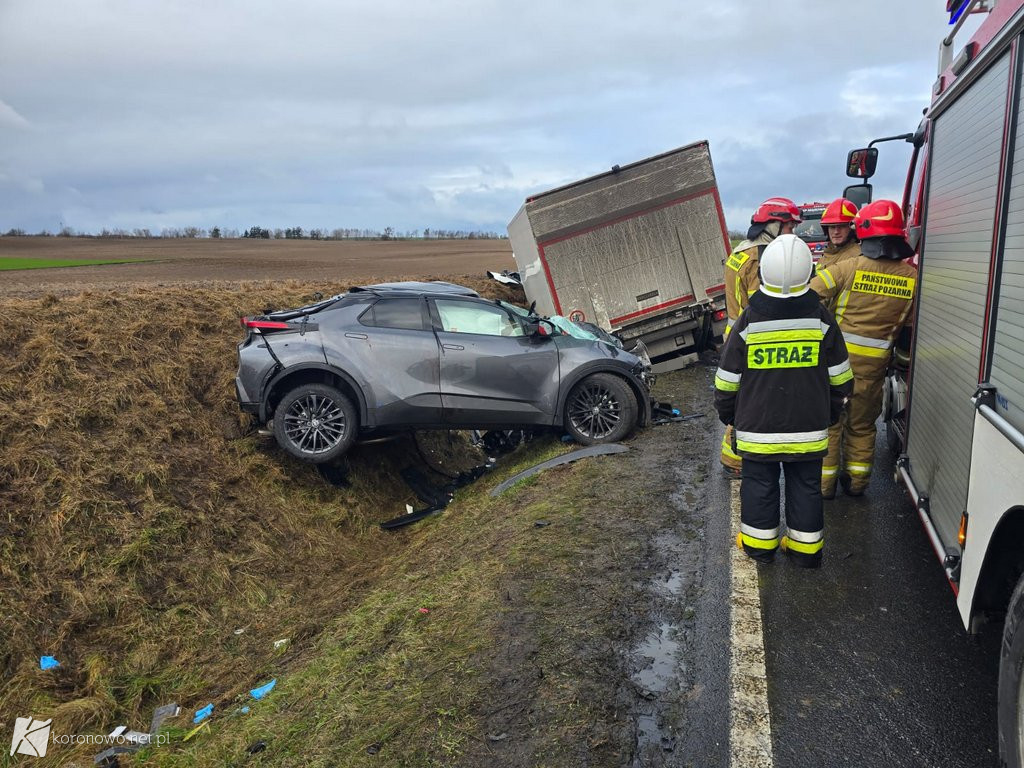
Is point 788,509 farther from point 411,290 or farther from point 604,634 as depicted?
point 411,290

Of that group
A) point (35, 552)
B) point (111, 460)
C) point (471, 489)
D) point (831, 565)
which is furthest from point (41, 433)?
point (831, 565)

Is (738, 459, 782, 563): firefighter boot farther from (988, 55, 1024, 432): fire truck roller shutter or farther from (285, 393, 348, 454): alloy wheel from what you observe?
(285, 393, 348, 454): alloy wheel

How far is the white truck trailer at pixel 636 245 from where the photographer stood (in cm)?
1137

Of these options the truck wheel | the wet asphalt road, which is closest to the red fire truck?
the truck wheel

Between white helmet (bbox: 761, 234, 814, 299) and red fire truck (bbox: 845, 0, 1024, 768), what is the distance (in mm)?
669

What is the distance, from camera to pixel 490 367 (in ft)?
25.3

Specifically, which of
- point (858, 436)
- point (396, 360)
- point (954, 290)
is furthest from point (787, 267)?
point (396, 360)

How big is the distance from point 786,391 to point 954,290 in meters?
0.98

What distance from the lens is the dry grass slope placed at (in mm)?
4914

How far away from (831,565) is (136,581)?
4.69 meters

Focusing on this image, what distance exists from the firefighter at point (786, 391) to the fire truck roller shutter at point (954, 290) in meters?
0.51

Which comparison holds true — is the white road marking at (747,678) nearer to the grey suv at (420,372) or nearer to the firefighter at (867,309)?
the firefighter at (867,309)

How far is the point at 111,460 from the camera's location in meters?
6.44

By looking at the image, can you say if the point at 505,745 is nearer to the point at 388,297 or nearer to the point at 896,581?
the point at 896,581
